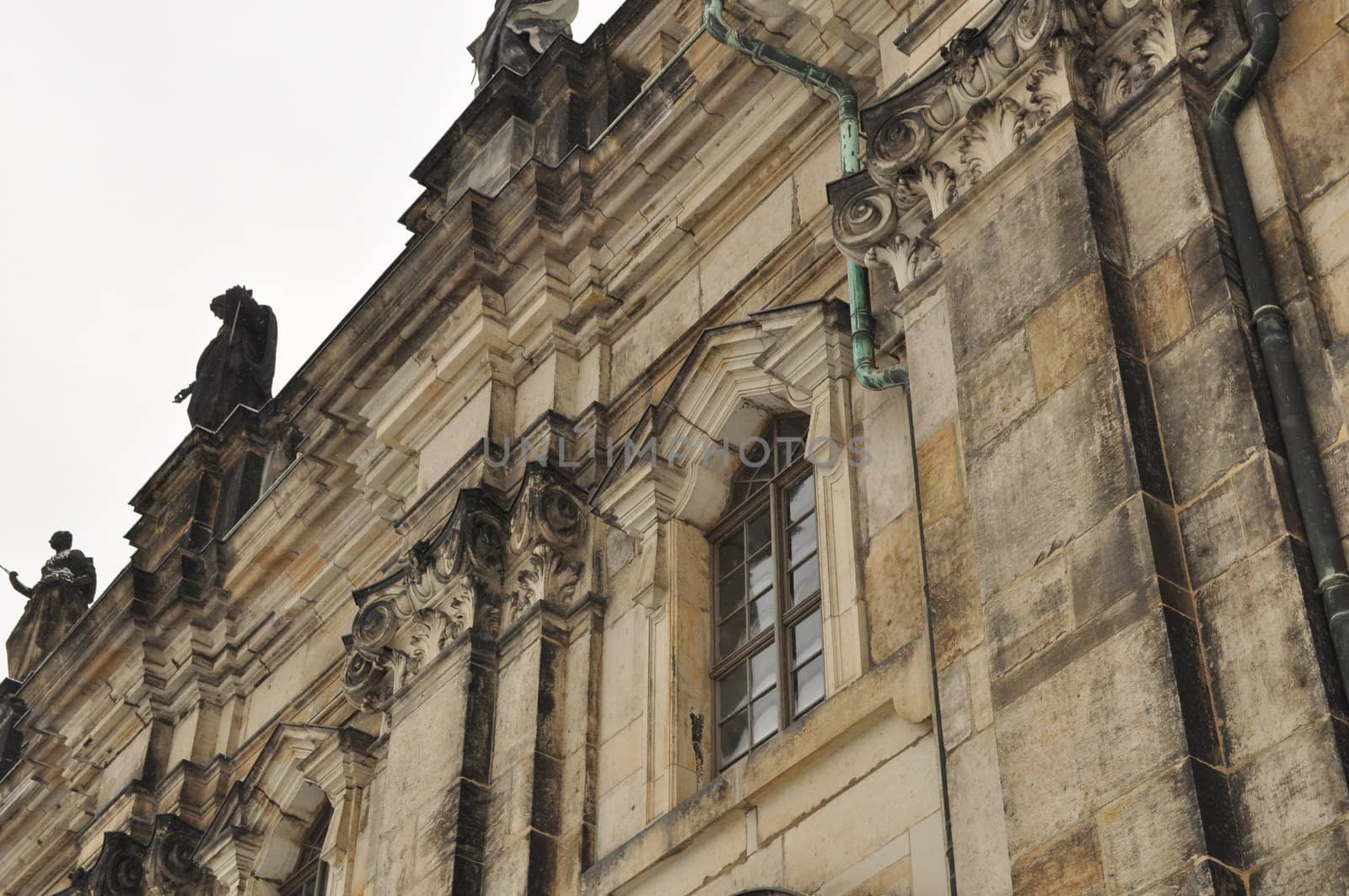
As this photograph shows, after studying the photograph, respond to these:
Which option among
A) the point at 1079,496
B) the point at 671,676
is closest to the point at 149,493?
the point at 671,676

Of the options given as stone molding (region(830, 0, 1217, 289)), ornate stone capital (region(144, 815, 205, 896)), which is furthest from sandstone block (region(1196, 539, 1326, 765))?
ornate stone capital (region(144, 815, 205, 896))

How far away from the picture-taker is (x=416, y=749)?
12414 mm

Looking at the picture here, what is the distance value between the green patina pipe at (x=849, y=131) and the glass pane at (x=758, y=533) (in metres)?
1.15

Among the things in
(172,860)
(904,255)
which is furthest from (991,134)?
(172,860)

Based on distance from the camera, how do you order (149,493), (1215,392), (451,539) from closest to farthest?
(1215,392) → (451,539) → (149,493)

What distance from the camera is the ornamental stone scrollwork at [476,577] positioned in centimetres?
1263

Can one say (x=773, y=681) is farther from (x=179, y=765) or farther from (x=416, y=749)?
(x=179, y=765)

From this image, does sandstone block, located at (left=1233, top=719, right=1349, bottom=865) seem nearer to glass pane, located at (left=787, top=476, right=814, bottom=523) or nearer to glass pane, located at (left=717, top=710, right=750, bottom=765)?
→ glass pane, located at (left=717, top=710, right=750, bottom=765)

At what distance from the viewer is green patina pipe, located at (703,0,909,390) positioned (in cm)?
1063

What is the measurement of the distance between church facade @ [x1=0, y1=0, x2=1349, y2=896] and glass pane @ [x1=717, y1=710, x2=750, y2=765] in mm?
19

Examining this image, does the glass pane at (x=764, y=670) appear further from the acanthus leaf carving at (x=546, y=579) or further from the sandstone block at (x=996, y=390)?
the sandstone block at (x=996, y=390)

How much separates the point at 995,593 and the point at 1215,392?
1.10m

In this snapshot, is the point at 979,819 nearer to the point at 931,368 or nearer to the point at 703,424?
the point at 931,368

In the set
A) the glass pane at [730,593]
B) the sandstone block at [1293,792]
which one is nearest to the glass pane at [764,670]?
the glass pane at [730,593]
